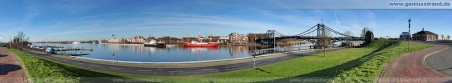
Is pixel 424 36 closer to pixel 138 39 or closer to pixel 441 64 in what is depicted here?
pixel 441 64

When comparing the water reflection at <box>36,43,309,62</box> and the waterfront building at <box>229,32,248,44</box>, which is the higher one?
the waterfront building at <box>229,32,248,44</box>

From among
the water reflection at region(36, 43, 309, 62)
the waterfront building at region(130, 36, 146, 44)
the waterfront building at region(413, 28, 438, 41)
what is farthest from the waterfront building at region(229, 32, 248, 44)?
the waterfront building at region(413, 28, 438, 41)

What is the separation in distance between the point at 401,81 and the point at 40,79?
1080 cm

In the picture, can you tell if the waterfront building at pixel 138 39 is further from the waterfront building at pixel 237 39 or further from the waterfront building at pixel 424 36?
the waterfront building at pixel 424 36

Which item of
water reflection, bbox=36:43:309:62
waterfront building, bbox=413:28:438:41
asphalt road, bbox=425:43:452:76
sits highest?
waterfront building, bbox=413:28:438:41

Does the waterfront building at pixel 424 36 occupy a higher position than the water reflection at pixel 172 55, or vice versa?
the waterfront building at pixel 424 36

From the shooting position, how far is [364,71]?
907cm

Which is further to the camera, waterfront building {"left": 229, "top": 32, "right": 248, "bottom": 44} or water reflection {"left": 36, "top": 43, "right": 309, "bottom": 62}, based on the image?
waterfront building {"left": 229, "top": 32, "right": 248, "bottom": 44}

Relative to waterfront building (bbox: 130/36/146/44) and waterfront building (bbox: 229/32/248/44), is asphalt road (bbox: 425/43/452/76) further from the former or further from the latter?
waterfront building (bbox: 130/36/146/44)

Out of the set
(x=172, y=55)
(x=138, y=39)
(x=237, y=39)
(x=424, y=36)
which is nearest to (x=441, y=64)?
(x=172, y=55)

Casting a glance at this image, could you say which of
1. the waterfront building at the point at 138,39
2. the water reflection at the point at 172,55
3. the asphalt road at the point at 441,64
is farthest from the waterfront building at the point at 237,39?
the asphalt road at the point at 441,64

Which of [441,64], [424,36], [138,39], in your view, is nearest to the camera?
[441,64]

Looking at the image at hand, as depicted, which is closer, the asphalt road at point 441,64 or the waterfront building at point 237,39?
the asphalt road at point 441,64

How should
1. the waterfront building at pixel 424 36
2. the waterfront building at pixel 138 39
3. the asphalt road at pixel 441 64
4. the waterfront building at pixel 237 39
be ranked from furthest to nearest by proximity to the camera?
the waterfront building at pixel 138 39, the waterfront building at pixel 237 39, the waterfront building at pixel 424 36, the asphalt road at pixel 441 64
